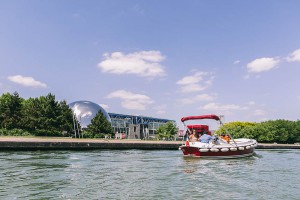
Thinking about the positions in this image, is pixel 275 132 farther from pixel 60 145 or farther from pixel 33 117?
pixel 60 145

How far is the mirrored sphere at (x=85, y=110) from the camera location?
462 ft

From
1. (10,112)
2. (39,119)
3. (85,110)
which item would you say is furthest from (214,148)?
(85,110)

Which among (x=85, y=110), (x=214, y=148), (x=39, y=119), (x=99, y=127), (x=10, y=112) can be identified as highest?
(x=85, y=110)

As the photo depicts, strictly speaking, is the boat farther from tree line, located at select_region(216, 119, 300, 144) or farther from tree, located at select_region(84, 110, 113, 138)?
tree line, located at select_region(216, 119, 300, 144)

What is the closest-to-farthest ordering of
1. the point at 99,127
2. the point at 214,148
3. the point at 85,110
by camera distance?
the point at 214,148
the point at 99,127
the point at 85,110

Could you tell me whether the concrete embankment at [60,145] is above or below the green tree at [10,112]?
below

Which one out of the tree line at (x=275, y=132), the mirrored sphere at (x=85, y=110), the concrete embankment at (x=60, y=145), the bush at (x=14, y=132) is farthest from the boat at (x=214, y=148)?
the mirrored sphere at (x=85, y=110)

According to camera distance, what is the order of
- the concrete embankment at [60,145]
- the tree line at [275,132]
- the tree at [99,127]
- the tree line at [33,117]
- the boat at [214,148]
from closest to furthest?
1. the boat at [214,148]
2. the concrete embankment at [60,145]
3. the tree line at [33,117]
4. the tree at [99,127]
5. the tree line at [275,132]

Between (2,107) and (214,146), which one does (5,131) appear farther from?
(214,146)

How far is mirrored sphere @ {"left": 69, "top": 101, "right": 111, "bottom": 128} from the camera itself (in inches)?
5546

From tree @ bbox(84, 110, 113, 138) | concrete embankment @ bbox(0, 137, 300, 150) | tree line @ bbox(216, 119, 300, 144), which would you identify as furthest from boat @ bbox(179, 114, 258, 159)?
tree line @ bbox(216, 119, 300, 144)

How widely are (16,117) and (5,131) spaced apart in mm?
7896

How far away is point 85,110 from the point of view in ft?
478

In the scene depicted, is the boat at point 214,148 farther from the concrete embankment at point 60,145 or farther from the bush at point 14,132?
the bush at point 14,132
